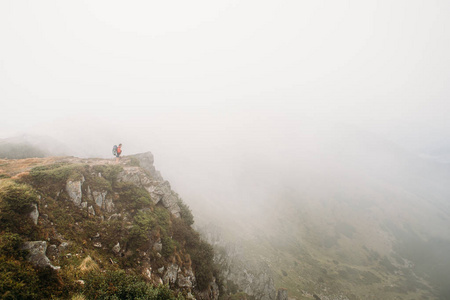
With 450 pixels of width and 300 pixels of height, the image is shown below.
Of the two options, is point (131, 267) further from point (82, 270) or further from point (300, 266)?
point (300, 266)

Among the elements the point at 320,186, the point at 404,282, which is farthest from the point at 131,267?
the point at 320,186

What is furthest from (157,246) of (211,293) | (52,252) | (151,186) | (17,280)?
(17,280)

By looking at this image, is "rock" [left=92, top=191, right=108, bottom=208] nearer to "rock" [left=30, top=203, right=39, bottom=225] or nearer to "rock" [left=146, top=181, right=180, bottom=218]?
"rock" [left=30, top=203, right=39, bottom=225]

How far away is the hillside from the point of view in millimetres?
7547

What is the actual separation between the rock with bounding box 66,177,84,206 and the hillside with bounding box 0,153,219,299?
0.07 m

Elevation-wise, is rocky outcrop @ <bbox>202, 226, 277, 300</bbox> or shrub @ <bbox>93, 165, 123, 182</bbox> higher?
shrub @ <bbox>93, 165, 123, 182</bbox>

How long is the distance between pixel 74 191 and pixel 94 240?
5275 mm

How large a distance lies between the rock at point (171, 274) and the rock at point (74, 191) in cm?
953

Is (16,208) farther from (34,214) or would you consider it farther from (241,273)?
(241,273)

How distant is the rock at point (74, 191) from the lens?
13.9 metres

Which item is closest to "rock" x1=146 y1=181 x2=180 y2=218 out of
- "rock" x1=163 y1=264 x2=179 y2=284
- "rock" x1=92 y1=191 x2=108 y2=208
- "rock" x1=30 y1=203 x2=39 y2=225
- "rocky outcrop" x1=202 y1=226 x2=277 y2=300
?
"rock" x1=92 y1=191 x2=108 y2=208

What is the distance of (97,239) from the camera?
12.1 meters

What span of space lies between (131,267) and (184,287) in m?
5.94

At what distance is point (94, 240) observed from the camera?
39.0 ft
